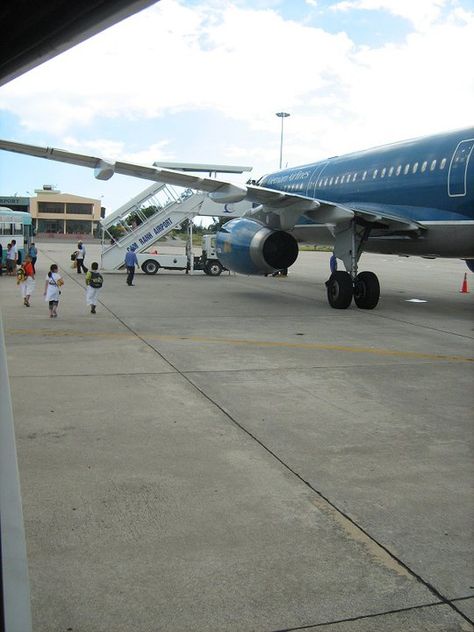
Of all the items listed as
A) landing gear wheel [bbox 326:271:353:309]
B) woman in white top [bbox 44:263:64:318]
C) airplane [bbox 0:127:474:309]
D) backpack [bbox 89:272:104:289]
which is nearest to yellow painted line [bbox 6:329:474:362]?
woman in white top [bbox 44:263:64:318]

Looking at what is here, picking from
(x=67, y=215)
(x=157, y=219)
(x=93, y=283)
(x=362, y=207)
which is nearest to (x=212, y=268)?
(x=157, y=219)

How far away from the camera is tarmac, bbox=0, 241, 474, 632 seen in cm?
323

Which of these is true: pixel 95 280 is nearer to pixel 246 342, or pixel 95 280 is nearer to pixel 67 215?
pixel 246 342

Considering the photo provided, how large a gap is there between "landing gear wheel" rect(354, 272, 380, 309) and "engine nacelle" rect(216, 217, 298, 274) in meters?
1.82

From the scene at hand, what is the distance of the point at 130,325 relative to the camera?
1253cm

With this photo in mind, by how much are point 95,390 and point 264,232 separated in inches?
382

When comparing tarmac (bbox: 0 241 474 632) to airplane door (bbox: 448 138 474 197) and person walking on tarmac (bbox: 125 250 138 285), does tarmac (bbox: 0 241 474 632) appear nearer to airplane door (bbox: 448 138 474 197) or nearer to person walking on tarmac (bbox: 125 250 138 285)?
airplane door (bbox: 448 138 474 197)

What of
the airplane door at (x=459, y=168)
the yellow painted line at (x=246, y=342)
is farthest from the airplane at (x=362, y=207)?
the yellow painted line at (x=246, y=342)

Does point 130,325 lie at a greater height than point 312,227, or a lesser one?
lesser

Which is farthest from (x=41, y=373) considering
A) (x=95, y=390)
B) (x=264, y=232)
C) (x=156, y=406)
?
(x=264, y=232)

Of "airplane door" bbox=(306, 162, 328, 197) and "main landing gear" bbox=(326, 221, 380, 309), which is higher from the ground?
"airplane door" bbox=(306, 162, 328, 197)

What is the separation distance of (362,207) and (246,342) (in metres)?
6.88

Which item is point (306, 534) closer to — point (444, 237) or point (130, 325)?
point (130, 325)

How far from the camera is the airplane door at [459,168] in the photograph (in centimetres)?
1300
